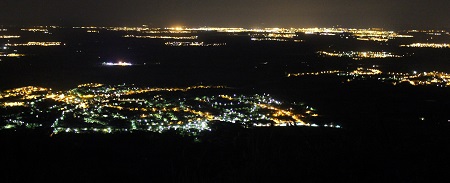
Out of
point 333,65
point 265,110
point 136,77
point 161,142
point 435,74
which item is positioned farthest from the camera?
point 333,65

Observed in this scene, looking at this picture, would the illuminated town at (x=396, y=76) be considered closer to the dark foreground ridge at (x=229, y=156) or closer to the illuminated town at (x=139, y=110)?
the illuminated town at (x=139, y=110)

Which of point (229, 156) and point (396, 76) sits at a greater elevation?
point (396, 76)

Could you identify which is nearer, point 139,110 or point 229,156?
point 229,156

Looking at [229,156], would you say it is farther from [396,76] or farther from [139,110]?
[396,76]

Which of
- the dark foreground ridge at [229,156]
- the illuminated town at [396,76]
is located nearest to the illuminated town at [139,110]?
the dark foreground ridge at [229,156]

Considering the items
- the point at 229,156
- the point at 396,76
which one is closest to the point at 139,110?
the point at 229,156

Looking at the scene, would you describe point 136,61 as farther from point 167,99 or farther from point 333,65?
point 167,99

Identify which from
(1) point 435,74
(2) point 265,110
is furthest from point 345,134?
(1) point 435,74

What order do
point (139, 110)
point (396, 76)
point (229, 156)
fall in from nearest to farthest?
1. point (229, 156)
2. point (139, 110)
3. point (396, 76)
